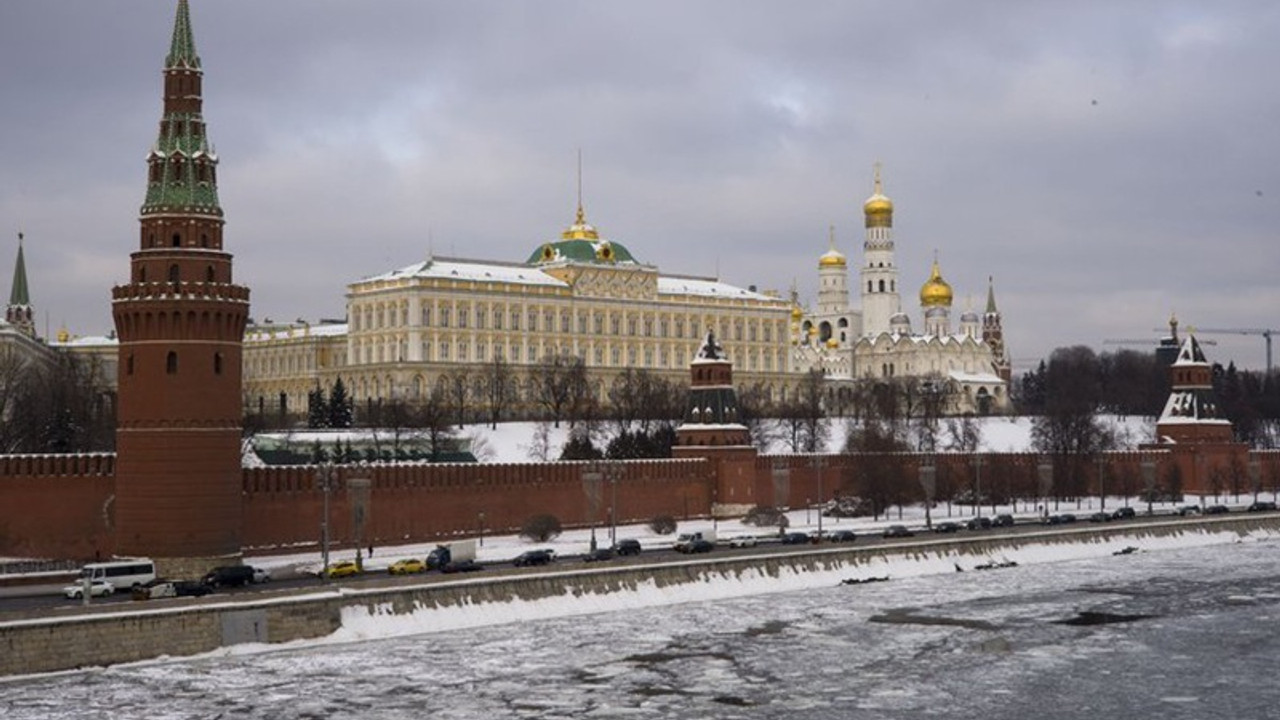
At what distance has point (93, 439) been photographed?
73.4 meters

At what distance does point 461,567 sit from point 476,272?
6888cm

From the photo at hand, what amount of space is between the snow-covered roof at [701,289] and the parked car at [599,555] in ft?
235

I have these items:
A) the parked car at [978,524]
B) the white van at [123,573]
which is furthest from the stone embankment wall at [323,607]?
the parked car at [978,524]

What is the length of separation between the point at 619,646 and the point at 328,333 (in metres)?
89.1

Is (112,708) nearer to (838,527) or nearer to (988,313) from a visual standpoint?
(838,527)

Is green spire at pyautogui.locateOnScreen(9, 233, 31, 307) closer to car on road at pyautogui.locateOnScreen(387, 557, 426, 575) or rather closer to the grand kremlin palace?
the grand kremlin palace

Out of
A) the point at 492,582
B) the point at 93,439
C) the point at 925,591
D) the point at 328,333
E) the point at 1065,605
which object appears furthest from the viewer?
the point at 328,333

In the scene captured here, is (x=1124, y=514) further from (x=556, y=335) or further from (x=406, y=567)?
(x=556, y=335)

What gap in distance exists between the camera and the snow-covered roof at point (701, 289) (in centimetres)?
12544

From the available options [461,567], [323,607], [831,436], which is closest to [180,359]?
[461,567]

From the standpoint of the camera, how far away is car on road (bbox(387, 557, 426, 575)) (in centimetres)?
4675

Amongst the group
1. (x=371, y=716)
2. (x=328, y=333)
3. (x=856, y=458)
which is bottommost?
(x=371, y=716)

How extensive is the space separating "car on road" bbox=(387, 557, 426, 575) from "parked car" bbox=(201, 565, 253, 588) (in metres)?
3.93

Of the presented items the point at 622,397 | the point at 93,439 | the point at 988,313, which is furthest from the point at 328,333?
the point at 988,313
